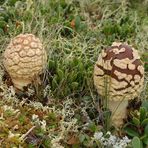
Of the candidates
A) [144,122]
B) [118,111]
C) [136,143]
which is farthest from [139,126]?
[136,143]

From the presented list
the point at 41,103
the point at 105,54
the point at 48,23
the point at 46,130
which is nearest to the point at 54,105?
the point at 41,103

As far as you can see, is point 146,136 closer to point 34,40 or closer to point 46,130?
point 46,130

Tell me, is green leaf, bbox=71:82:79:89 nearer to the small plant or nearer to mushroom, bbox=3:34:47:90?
mushroom, bbox=3:34:47:90

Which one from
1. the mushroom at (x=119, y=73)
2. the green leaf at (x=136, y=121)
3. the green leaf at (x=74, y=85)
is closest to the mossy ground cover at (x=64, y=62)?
the green leaf at (x=74, y=85)

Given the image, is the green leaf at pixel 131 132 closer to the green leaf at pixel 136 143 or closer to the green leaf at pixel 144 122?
the green leaf at pixel 144 122

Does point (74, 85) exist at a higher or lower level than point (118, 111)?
higher

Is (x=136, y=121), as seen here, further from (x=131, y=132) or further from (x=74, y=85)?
(x=74, y=85)

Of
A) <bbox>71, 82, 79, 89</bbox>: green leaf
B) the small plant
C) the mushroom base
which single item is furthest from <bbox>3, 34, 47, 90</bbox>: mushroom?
the small plant
